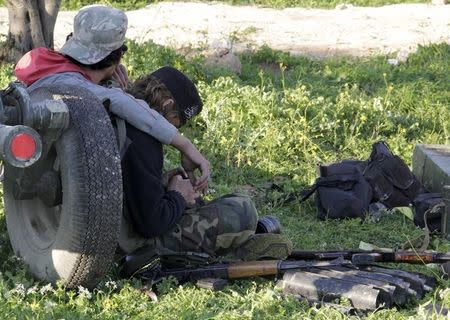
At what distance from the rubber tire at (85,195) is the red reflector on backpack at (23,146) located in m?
0.40

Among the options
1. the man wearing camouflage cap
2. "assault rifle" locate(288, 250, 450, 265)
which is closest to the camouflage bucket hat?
the man wearing camouflage cap

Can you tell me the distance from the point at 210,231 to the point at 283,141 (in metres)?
2.82

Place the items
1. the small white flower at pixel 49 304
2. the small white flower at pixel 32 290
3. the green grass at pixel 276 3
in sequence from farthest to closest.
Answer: the green grass at pixel 276 3 → the small white flower at pixel 32 290 → the small white flower at pixel 49 304

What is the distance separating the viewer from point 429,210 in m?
6.76

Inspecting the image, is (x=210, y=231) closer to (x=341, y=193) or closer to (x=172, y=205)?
(x=172, y=205)

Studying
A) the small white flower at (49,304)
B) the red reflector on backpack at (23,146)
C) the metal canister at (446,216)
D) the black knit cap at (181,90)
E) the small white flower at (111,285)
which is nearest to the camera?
the red reflector on backpack at (23,146)

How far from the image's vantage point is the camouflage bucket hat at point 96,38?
5465 millimetres

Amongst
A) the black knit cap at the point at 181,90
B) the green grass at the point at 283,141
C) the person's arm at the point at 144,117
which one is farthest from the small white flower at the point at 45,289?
the black knit cap at the point at 181,90

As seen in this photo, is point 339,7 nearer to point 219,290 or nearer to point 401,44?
point 401,44

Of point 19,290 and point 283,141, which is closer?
point 19,290

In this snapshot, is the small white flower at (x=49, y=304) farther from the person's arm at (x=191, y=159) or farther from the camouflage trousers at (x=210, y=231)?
the person's arm at (x=191, y=159)

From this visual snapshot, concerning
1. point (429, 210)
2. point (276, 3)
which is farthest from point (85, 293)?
point (276, 3)

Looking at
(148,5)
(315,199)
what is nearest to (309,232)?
(315,199)

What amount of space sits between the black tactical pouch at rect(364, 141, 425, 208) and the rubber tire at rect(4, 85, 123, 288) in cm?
280
